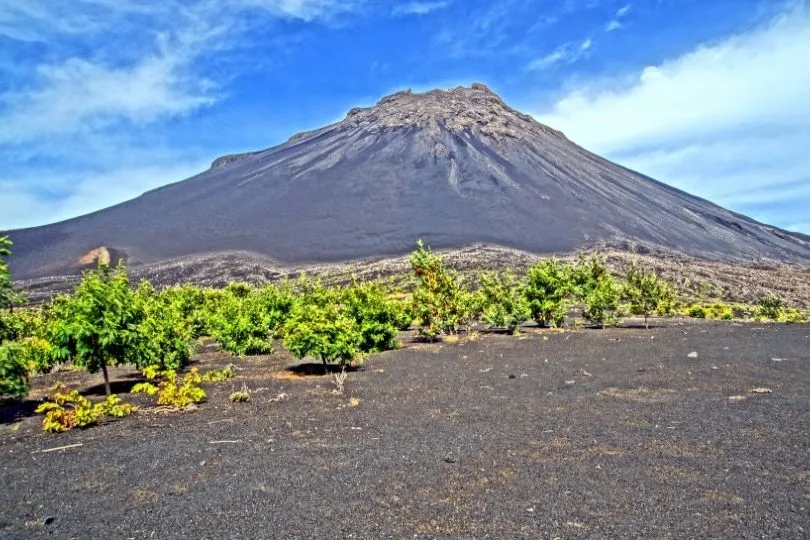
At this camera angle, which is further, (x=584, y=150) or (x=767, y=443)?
(x=584, y=150)

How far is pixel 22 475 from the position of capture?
8047 mm

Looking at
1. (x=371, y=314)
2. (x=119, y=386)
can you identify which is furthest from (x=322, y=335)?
(x=119, y=386)

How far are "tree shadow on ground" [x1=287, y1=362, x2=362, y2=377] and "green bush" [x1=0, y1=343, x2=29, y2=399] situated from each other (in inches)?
280

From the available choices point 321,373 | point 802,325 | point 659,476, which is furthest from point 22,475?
point 802,325

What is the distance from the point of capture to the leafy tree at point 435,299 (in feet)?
84.4

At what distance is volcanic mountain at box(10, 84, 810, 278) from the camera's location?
338 feet

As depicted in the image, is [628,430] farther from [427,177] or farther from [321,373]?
[427,177]

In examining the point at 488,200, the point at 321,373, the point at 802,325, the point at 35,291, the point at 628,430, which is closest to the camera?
the point at 628,430

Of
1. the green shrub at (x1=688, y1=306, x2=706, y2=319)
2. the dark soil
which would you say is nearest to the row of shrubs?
the green shrub at (x1=688, y1=306, x2=706, y2=319)

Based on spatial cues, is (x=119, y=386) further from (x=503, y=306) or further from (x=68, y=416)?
(x=503, y=306)

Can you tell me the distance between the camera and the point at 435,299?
84.4ft

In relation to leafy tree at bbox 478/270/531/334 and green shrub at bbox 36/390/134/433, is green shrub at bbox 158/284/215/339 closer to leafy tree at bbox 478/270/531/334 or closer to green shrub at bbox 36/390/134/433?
green shrub at bbox 36/390/134/433

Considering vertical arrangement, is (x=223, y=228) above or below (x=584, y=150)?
below

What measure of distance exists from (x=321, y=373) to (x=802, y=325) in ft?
79.5
